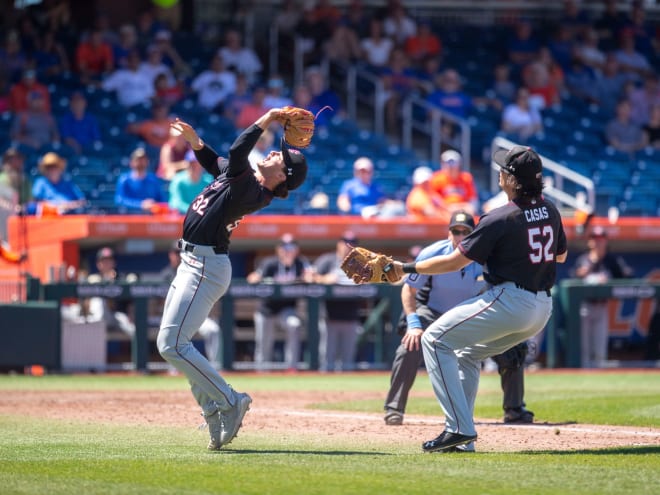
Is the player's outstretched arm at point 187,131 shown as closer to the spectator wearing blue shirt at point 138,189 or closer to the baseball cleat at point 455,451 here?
the baseball cleat at point 455,451

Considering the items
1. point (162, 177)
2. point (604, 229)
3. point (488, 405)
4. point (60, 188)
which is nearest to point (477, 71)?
point (604, 229)

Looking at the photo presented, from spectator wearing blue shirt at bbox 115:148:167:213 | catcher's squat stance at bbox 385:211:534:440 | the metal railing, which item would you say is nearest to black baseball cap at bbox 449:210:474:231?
catcher's squat stance at bbox 385:211:534:440

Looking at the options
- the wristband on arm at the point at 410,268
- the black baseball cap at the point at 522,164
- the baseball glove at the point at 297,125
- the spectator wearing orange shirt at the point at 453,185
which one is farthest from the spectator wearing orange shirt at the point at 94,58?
the black baseball cap at the point at 522,164

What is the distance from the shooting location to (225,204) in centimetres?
723

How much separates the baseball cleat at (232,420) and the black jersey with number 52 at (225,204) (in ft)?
3.16

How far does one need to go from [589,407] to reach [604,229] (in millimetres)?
6739

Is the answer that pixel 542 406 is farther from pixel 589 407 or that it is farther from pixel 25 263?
pixel 25 263

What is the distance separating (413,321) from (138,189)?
25.9 ft

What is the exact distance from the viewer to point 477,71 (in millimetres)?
22844

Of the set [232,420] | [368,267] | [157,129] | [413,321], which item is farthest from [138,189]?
[368,267]

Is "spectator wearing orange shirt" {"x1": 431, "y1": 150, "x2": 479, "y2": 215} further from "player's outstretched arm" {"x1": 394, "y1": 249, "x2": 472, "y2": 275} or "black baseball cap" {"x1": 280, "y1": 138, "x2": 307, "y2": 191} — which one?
"player's outstretched arm" {"x1": 394, "y1": 249, "x2": 472, "y2": 275}

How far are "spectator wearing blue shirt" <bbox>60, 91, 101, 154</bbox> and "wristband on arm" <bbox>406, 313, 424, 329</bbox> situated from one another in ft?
32.2

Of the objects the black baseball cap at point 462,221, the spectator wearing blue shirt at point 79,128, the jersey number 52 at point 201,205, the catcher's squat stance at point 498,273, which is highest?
the spectator wearing blue shirt at point 79,128

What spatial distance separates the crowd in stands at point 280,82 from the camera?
17.4 m
